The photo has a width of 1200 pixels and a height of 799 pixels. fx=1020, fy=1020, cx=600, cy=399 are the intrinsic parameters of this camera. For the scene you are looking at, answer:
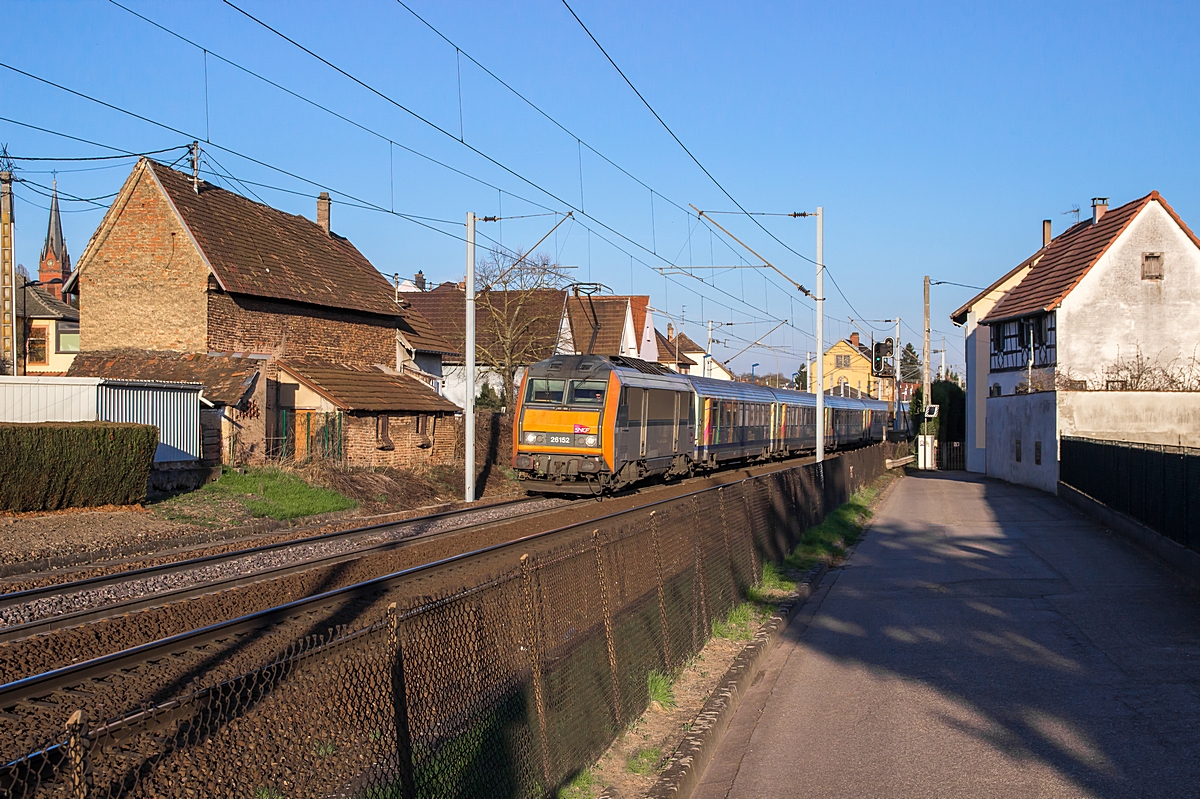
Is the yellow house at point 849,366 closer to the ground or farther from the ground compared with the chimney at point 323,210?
closer to the ground

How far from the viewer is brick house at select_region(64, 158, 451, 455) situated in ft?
97.2

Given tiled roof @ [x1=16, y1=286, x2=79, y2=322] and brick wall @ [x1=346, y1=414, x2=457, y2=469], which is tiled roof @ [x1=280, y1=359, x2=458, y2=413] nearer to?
brick wall @ [x1=346, y1=414, x2=457, y2=469]

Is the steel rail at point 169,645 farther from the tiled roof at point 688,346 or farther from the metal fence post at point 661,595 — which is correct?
the tiled roof at point 688,346

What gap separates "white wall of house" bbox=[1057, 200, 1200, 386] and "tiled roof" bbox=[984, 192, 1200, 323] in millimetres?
263

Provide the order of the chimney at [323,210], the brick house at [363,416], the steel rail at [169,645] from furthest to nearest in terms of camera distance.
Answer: the chimney at [323,210] < the brick house at [363,416] < the steel rail at [169,645]

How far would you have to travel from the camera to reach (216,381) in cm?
2670

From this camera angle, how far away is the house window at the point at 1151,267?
35812 millimetres

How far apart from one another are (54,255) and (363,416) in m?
72.2

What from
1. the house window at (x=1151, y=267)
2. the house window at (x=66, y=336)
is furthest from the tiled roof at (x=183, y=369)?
the house window at (x=1151, y=267)

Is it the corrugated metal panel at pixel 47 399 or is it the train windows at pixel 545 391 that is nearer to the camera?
the corrugated metal panel at pixel 47 399

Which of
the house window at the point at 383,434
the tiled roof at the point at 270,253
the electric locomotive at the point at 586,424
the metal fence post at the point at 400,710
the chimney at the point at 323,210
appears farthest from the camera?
the chimney at the point at 323,210

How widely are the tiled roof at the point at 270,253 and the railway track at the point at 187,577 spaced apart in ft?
44.9

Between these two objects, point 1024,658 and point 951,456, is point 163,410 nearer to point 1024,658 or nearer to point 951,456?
point 1024,658

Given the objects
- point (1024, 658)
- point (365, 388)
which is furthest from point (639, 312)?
point (1024, 658)
